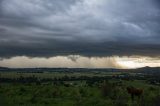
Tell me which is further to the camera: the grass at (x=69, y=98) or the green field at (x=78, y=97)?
the grass at (x=69, y=98)

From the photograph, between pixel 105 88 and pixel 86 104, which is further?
pixel 105 88

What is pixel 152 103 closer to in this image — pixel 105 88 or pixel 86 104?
pixel 86 104

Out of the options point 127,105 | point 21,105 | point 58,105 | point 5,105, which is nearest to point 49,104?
point 58,105

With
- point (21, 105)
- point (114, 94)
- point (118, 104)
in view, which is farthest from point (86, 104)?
point (114, 94)

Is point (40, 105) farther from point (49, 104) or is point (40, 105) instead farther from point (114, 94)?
point (114, 94)

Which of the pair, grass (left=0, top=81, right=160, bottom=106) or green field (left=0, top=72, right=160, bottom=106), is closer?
green field (left=0, top=72, right=160, bottom=106)

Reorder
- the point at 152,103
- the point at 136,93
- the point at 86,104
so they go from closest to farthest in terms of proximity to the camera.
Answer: the point at 152,103 < the point at 86,104 < the point at 136,93

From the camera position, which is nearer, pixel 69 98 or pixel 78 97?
pixel 78 97

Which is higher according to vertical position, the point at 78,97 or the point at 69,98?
the point at 78,97

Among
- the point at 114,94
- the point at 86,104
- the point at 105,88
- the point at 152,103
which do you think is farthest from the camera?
the point at 105,88
